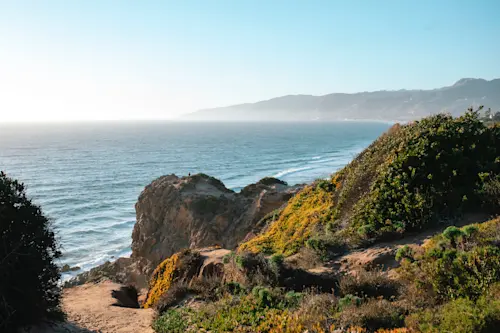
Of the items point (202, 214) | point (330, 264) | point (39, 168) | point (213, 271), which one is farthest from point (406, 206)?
point (39, 168)

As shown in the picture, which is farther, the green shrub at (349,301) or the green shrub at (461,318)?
the green shrub at (349,301)

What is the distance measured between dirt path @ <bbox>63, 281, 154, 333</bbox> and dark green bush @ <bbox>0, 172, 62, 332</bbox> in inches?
50.2

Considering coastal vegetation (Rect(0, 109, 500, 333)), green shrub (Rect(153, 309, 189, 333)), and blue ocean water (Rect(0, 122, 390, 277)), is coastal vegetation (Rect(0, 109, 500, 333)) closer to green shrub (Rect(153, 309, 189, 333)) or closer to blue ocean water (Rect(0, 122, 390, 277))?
green shrub (Rect(153, 309, 189, 333))

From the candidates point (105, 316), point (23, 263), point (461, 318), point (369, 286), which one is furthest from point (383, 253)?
point (23, 263)

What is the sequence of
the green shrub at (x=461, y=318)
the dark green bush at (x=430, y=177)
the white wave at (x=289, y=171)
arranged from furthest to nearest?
1. the white wave at (x=289, y=171)
2. the dark green bush at (x=430, y=177)
3. the green shrub at (x=461, y=318)

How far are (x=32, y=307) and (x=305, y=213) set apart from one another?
1174 cm

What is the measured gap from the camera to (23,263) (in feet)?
31.6

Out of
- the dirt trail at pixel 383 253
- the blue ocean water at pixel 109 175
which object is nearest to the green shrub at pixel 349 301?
the dirt trail at pixel 383 253

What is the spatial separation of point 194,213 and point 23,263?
2033 cm

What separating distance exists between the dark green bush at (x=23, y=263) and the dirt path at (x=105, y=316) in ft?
4.18

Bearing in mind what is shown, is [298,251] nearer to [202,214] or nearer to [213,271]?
[213,271]

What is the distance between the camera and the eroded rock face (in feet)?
92.1

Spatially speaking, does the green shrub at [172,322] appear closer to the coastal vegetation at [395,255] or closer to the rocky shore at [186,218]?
the coastal vegetation at [395,255]

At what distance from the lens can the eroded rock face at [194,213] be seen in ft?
92.1
